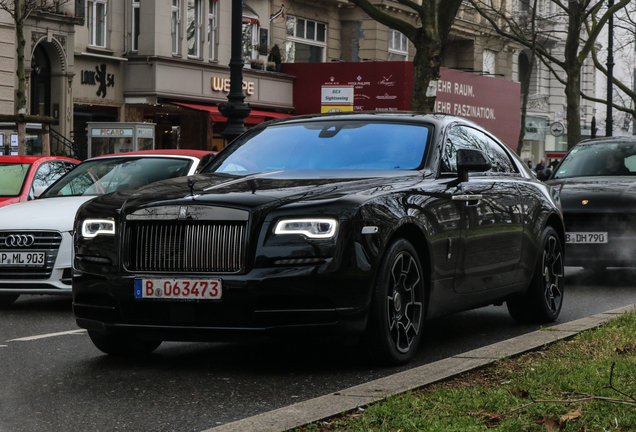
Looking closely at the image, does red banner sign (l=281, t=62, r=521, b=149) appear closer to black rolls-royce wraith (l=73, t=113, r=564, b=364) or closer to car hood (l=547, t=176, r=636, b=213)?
car hood (l=547, t=176, r=636, b=213)

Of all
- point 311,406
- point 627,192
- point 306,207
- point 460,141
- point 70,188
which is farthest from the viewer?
point 627,192

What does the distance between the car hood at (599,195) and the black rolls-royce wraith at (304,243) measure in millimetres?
4871

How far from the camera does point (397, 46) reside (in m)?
45.2

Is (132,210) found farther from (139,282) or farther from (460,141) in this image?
(460,141)

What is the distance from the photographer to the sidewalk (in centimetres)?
468

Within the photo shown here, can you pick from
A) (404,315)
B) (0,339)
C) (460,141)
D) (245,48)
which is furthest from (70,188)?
(245,48)

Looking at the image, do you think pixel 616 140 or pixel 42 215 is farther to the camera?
pixel 616 140

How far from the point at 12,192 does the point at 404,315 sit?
288 inches

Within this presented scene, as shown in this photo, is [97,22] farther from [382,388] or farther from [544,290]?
[382,388]

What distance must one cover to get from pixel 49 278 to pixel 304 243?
443 centimetres

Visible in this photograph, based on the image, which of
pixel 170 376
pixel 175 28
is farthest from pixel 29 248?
pixel 175 28

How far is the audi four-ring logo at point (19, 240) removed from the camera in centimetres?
991

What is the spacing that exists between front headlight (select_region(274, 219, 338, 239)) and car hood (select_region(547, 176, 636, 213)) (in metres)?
6.96

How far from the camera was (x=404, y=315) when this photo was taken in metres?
6.66
